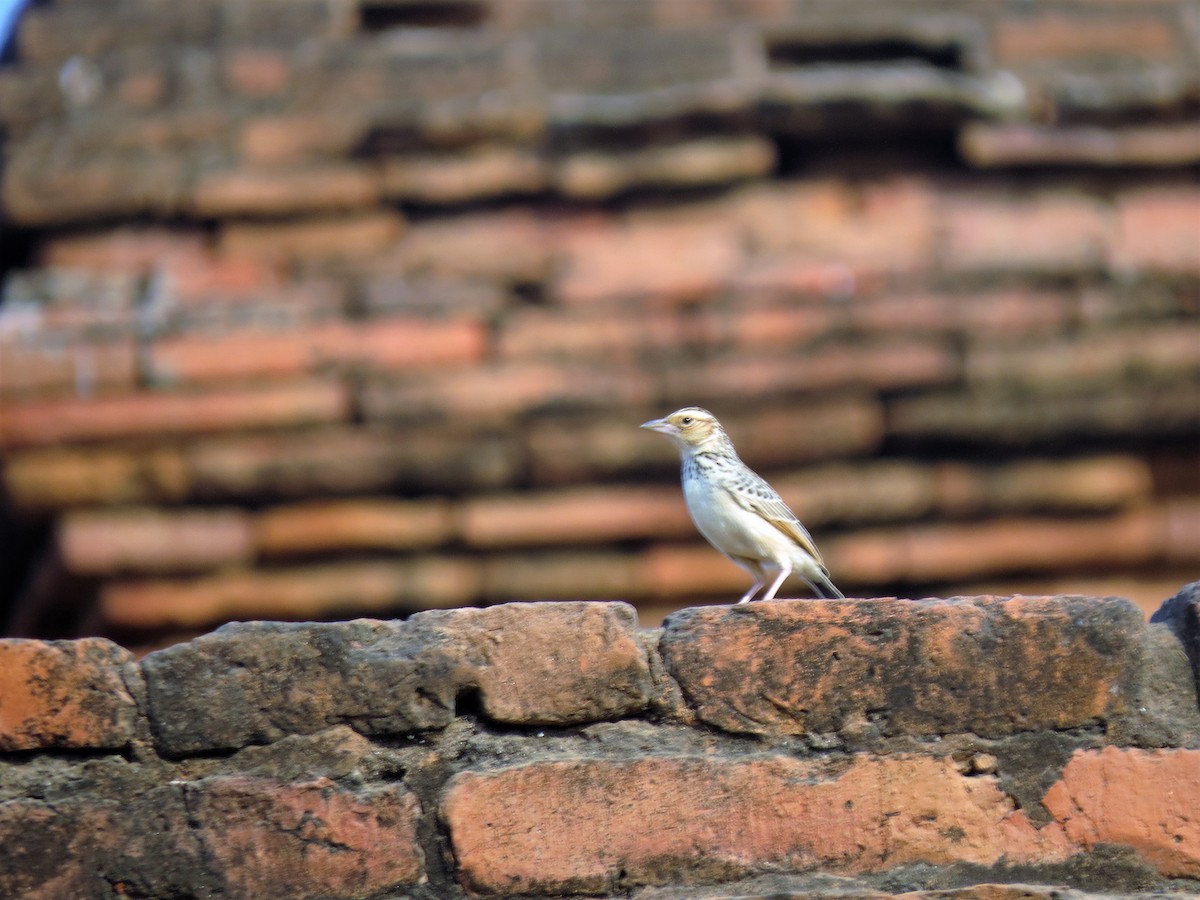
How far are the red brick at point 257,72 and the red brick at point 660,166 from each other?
1.21m

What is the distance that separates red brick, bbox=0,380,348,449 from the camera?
20.0 ft

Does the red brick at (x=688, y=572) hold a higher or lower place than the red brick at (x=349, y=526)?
lower

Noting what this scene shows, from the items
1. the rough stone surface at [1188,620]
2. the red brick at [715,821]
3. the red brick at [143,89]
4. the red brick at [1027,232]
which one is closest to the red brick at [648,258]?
the red brick at [1027,232]

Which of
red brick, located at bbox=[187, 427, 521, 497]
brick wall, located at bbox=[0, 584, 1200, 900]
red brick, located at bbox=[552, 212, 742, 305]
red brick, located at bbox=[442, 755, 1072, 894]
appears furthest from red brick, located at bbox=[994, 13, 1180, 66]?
red brick, located at bbox=[442, 755, 1072, 894]

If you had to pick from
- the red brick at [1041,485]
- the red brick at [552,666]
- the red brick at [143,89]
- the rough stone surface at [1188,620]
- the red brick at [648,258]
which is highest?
the red brick at [143,89]

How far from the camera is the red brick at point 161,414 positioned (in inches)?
240

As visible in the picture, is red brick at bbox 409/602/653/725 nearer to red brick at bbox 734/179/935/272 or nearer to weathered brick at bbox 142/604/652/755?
weathered brick at bbox 142/604/652/755

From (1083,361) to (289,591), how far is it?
2.70m

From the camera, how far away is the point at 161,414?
6.11m

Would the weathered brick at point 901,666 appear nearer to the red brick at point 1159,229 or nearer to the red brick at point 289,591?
the red brick at point 289,591

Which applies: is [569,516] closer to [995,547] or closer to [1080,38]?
[995,547]

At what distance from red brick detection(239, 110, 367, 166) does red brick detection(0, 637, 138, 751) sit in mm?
4080

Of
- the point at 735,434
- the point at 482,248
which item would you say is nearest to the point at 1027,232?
the point at 735,434

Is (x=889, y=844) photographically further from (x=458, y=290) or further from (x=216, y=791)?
(x=458, y=290)
